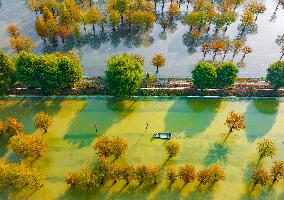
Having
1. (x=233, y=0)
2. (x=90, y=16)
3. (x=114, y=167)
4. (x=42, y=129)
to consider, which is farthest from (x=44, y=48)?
(x=233, y=0)

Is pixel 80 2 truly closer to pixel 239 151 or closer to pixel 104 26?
pixel 104 26

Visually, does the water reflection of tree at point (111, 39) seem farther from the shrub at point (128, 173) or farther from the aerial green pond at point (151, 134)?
the shrub at point (128, 173)

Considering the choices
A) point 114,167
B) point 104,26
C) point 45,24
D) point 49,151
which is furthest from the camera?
point 104,26

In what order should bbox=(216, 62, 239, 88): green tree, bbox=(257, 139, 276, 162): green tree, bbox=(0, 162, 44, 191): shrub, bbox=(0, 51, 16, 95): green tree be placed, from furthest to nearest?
bbox=(216, 62, 239, 88): green tree
bbox=(0, 51, 16, 95): green tree
bbox=(257, 139, 276, 162): green tree
bbox=(0, 162, 44, 191): shrub

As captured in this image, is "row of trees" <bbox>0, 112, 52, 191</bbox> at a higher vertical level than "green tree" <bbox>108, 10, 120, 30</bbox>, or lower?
lower

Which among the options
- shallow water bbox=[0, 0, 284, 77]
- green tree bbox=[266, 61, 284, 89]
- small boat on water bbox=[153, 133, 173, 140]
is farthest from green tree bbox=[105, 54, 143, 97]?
green tree bbox=[266, 61, 284, 89]

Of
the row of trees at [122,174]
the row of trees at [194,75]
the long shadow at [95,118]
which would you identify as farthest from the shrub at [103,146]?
the row of trees at [194,75]

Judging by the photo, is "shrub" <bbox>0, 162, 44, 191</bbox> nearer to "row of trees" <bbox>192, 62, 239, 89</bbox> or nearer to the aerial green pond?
the aerial green pond
